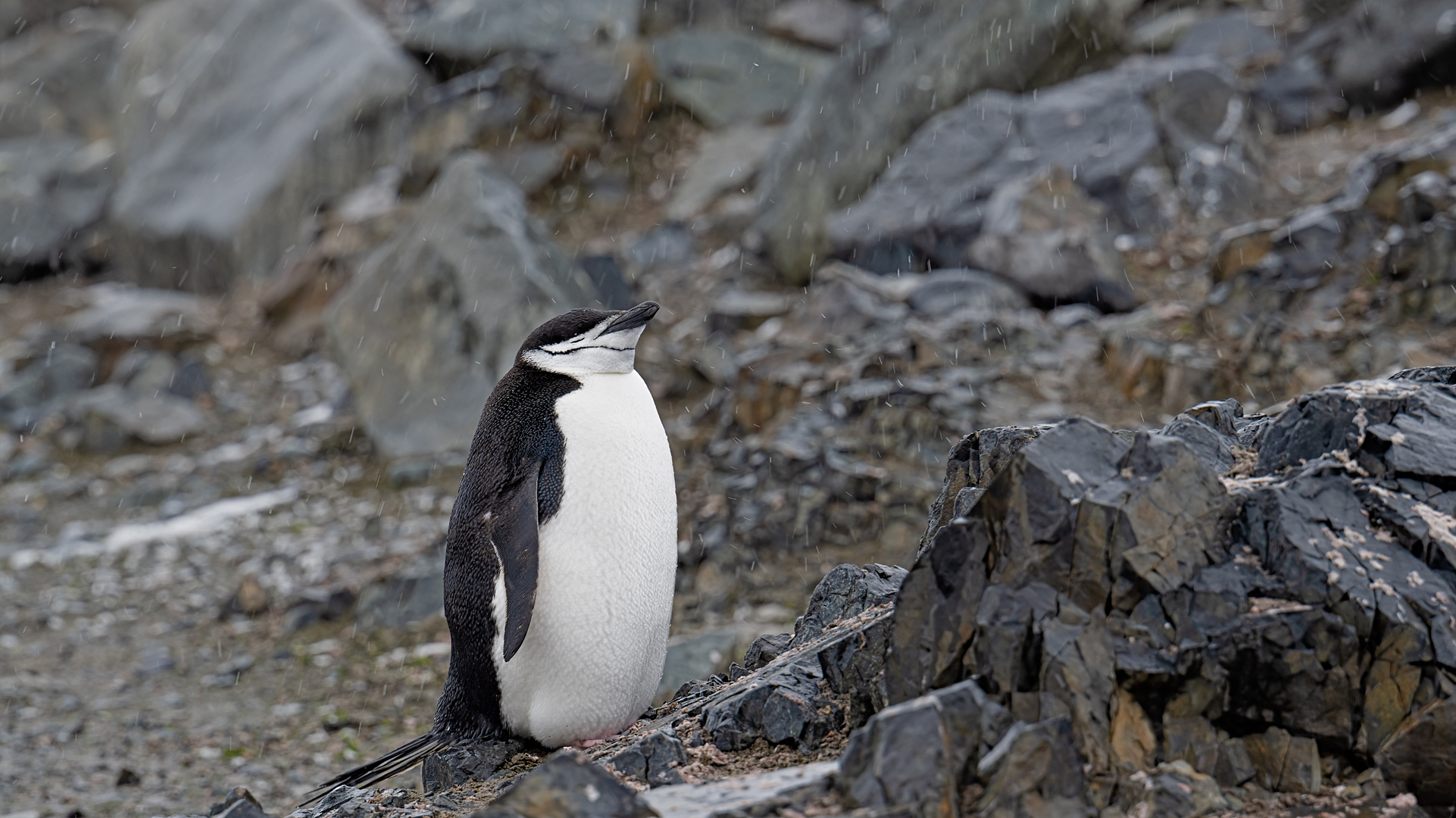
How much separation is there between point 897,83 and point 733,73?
3313mm

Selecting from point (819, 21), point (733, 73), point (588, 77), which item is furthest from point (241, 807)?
point (819, 21)

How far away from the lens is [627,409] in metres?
3.30

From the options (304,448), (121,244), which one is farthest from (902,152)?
(121,244)

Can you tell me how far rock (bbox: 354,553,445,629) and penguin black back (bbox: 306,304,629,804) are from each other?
8.71 ft

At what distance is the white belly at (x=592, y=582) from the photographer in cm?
320

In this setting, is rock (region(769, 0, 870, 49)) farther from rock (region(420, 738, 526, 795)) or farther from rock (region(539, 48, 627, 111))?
rock (region(420, 738, 526, 795))

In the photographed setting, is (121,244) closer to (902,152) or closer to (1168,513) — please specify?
(902,152)

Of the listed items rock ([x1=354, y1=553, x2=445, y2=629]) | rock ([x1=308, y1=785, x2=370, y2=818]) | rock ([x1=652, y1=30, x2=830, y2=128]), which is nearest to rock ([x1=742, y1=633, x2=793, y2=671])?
rock ([x1=308, y1=785, x2=370, y2=818])

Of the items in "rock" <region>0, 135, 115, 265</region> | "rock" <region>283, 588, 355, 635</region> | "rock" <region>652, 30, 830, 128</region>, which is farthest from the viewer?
"rock" <region>0, 135, 115, 265</region>

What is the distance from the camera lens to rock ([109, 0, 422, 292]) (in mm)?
12438

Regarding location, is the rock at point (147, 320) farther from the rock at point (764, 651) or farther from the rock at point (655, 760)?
the rock at point (655, 760)

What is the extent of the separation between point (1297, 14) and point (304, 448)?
942 cm

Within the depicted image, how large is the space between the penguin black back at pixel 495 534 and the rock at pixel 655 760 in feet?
2.18

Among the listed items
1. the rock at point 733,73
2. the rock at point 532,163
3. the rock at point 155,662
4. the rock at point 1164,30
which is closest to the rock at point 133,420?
the rock at point 155,662
